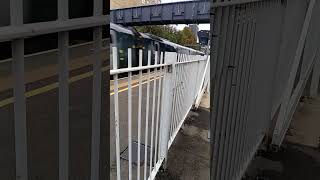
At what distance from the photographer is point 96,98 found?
1.18 meters

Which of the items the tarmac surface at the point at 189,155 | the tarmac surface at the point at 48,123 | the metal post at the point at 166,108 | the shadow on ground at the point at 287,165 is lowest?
the tarmac surface at the point at 189,155

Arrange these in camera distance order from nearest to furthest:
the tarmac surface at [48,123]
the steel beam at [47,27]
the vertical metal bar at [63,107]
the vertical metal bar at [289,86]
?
the steel beam at [47,27]
the tarmac surface at [48,123]
the vertical metal bar at [63,107]
the vertical metal bar at [289,86]

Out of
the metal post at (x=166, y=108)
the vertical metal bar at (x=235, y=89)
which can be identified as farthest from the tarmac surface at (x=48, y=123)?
the metal post at (x=166, y=108)

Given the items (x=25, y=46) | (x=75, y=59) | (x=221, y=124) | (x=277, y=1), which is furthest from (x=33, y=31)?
(x=277, y=1)

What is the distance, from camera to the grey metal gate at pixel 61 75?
0.81 m

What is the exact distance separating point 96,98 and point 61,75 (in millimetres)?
206

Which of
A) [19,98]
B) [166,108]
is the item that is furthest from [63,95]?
[166,108]

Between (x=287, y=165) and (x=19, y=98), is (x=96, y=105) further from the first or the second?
(x=287, y=165)

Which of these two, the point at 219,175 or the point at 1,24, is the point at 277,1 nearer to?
the point at 219,175

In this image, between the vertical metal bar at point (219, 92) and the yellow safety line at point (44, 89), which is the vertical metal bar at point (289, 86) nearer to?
the vertical metal bar at point (219, 92)

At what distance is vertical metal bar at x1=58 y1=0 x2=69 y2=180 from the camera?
958 mm

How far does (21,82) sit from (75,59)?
0.75ft

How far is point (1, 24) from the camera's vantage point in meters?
0.77

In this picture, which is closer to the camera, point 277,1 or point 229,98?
point 229,98
